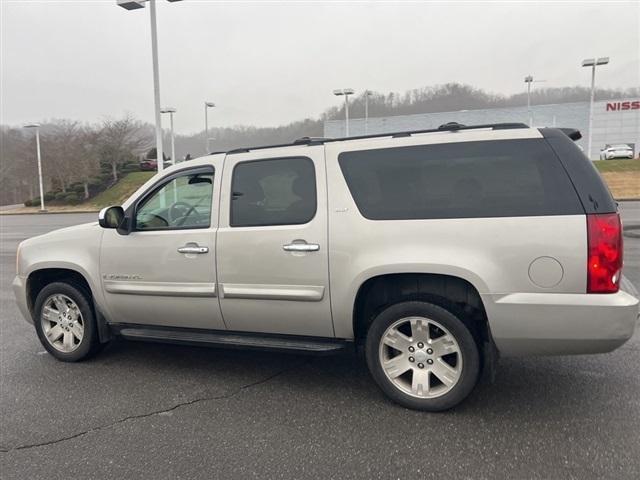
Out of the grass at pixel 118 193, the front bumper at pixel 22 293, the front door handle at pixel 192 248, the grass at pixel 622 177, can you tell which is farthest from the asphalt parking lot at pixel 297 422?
the grass at pixel 118 193

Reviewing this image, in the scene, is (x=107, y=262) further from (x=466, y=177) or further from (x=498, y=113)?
(x=498, y=113)

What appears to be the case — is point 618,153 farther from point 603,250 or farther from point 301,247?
point 301,247

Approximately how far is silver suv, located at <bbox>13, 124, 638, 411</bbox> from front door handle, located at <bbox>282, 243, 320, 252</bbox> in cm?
2

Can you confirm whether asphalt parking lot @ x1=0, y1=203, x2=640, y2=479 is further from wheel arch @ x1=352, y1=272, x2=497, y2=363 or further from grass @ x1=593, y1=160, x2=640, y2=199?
grass @ x1=593, y1=160, x2=640, y2=199

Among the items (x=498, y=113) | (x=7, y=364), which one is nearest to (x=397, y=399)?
(x=7, y=364)

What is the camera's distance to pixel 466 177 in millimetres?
3254

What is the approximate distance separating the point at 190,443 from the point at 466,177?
2.45m

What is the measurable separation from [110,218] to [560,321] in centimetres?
343

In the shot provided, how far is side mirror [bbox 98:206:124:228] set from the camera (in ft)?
13.3

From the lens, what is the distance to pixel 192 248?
12.7 ft

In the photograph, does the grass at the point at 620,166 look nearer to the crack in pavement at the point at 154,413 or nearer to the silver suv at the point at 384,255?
the silver suv at the point at 384,255

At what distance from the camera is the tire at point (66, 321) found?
4.43 meters

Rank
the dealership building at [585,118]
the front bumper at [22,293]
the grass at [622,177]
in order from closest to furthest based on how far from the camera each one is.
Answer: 1. the front bumper at [22,293]
2. the grass at [622,177]
3. the dealership building at [585,118]

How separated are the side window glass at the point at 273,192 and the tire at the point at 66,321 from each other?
1.74 m
